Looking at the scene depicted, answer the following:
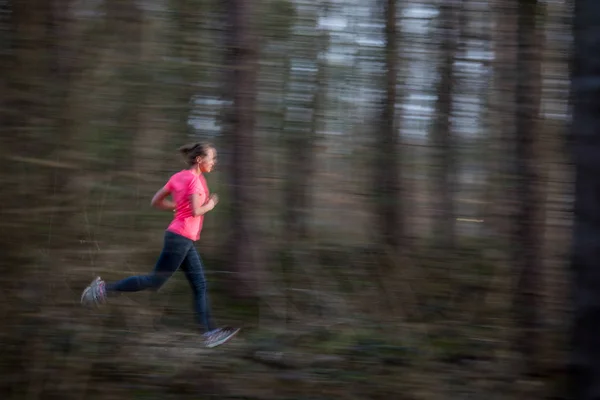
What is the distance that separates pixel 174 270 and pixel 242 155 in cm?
135

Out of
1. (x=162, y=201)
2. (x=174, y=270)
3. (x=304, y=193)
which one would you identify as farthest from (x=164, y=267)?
(x=304, y=193)

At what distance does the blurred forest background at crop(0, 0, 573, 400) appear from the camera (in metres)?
4.14

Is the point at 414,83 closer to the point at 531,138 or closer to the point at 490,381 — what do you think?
the point at 531,138

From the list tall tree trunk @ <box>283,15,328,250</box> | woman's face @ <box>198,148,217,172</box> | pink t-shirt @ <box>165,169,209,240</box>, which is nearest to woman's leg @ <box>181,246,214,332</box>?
pink t-shirt @ <box>165,169,209,240</box>

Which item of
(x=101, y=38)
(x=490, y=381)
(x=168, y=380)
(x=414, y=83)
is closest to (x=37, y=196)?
(x=101, y=38)

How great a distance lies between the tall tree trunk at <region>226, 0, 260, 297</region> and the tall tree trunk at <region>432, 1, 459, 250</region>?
1452 millimetres

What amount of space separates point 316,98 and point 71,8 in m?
1.97

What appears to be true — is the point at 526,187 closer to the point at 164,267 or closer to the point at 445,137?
the point at 445,137

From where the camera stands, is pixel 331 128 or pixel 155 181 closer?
pixel 155 181

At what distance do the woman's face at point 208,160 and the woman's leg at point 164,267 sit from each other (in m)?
0.57

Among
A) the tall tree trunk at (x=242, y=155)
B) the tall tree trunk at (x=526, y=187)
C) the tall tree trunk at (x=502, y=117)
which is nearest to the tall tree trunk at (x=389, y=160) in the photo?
the tall tree trunk at (x=502, y=117)

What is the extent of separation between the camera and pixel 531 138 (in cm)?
451

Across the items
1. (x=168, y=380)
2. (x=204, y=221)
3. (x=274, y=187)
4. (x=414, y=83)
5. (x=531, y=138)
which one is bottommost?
(x=168, y=380)

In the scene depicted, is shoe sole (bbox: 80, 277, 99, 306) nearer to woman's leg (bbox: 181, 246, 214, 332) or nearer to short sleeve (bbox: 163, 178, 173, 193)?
short sleeve (bbox: 163, 178, 173, 193)
